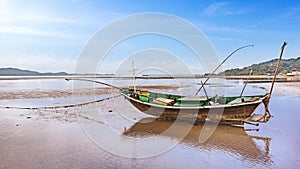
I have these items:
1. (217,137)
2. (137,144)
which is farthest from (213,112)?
(137,144)

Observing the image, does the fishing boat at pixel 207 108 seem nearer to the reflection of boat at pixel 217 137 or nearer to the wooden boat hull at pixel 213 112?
the wooden boat hull at pixel 213 112

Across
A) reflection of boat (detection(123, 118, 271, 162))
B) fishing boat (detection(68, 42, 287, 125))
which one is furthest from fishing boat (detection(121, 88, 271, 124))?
reflection of boat (detection(123, 118, 271, 162))

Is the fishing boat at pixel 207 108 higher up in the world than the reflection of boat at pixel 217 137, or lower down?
higher up

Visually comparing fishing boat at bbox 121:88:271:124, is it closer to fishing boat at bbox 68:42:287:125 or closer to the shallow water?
fishing boat at bbox 68:42:287:125

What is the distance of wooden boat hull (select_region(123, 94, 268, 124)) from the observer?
907 cm

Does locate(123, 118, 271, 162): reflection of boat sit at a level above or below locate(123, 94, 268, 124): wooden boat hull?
below

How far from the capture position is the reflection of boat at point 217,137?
679cm

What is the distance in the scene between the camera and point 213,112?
9.41m

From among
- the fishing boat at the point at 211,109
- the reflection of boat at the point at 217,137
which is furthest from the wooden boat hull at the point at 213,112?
the reflection of boat at the point at 217,137

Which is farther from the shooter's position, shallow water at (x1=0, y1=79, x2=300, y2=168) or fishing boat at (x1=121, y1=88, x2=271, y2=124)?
fishing boat at (x1=121, y1=88, x2=271, y2=124)

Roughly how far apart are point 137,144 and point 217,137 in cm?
287

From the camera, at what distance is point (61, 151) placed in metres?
6.66

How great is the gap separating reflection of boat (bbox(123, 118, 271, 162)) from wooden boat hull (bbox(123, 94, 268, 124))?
1.06ft

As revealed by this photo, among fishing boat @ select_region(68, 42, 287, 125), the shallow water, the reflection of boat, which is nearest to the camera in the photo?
the shallow water
